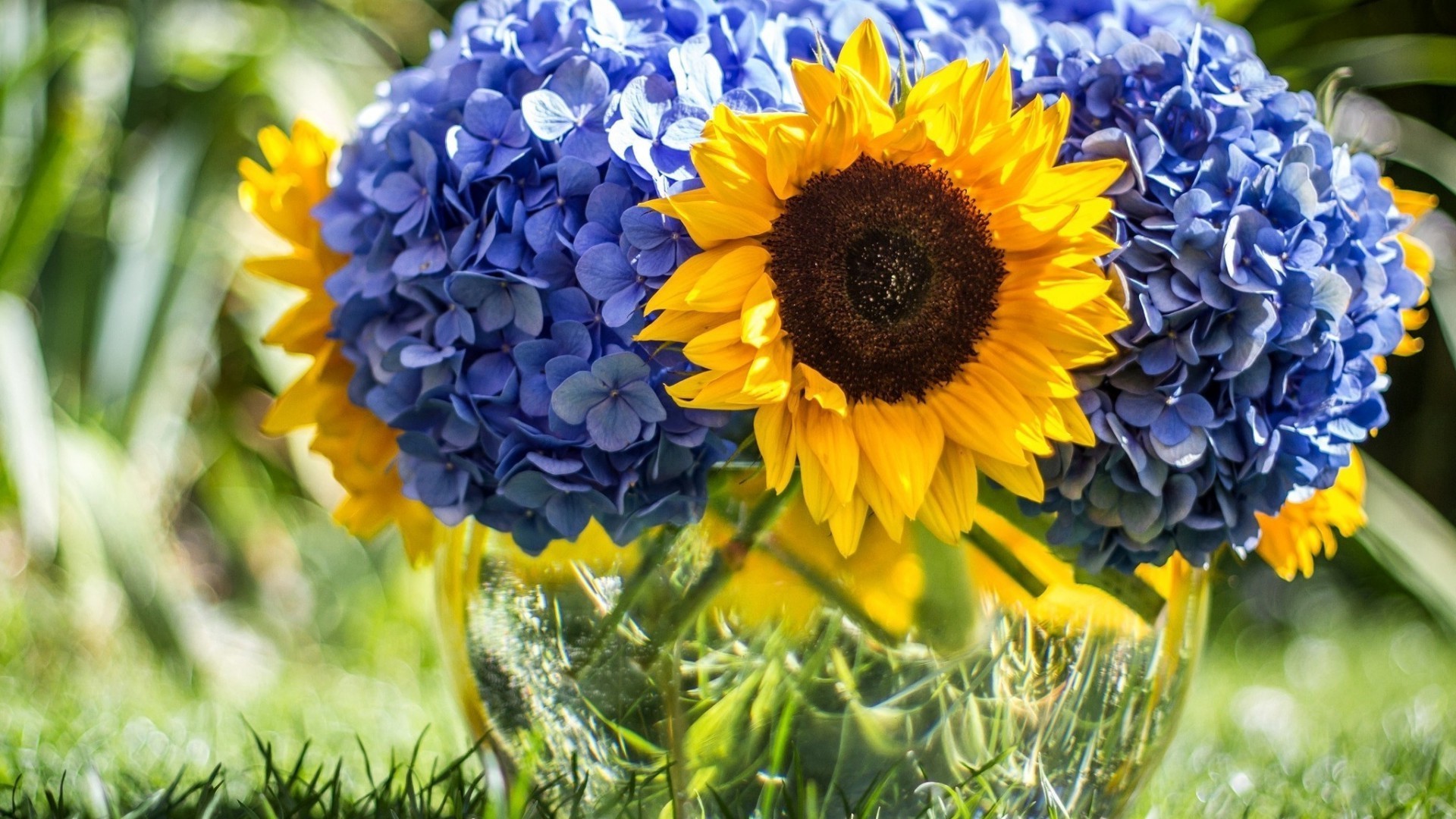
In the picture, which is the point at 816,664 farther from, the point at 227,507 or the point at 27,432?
the point at 227,507

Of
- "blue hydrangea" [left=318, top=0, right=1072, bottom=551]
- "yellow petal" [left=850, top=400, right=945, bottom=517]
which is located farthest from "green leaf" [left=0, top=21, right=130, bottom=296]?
"yellow petal" [left=850, top=400, right=945, bottom=517]

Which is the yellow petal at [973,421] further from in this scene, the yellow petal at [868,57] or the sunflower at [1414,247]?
the sunflower at [1414,247]

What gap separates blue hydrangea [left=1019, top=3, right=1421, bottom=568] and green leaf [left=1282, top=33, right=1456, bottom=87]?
0.80m

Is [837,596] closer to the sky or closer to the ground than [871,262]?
closer to the ground

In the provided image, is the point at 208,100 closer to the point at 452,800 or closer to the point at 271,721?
the point at 271,721

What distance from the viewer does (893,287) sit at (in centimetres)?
56

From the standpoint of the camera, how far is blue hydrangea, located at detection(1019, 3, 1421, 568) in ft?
1.88

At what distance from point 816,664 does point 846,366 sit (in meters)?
0.16

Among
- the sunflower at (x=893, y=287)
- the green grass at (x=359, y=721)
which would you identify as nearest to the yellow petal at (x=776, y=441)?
the sunflower at (x=893, y=287)

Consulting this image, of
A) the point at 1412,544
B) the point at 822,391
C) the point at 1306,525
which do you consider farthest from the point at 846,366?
the point at 1412,544

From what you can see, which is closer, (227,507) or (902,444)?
(902,444)

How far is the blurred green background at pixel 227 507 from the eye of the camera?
3.33 ft

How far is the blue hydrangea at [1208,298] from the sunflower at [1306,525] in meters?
0.06

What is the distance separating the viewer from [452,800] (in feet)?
2.23
